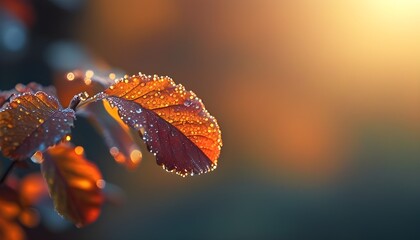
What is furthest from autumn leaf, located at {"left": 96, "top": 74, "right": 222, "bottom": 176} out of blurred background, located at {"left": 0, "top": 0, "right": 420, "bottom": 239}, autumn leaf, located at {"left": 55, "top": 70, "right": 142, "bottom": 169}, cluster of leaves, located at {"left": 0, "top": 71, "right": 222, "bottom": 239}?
blurred background, located at {"left": 0, "top": 0, "right": 420, "bottom": 239}

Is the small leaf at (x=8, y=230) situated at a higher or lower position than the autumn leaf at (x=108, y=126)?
lower

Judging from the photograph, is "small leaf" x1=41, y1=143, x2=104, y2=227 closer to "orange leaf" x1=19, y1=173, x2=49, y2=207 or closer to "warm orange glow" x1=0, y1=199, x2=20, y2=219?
"warm orange glow" x1=0, y1=199, x2=20, y2=219

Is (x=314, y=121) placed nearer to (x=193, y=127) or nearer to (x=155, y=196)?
(x=155, y=196)

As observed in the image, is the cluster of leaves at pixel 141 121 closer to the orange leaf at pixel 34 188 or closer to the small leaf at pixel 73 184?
the small leaf at pixel 73 184

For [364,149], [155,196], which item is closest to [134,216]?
[155,196]

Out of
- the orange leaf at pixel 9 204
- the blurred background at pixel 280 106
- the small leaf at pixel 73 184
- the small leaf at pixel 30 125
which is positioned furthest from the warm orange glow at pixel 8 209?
the blurred background at pixel 280 106

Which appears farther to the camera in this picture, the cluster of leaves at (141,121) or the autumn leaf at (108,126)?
the autumn leaf at (108,126)
